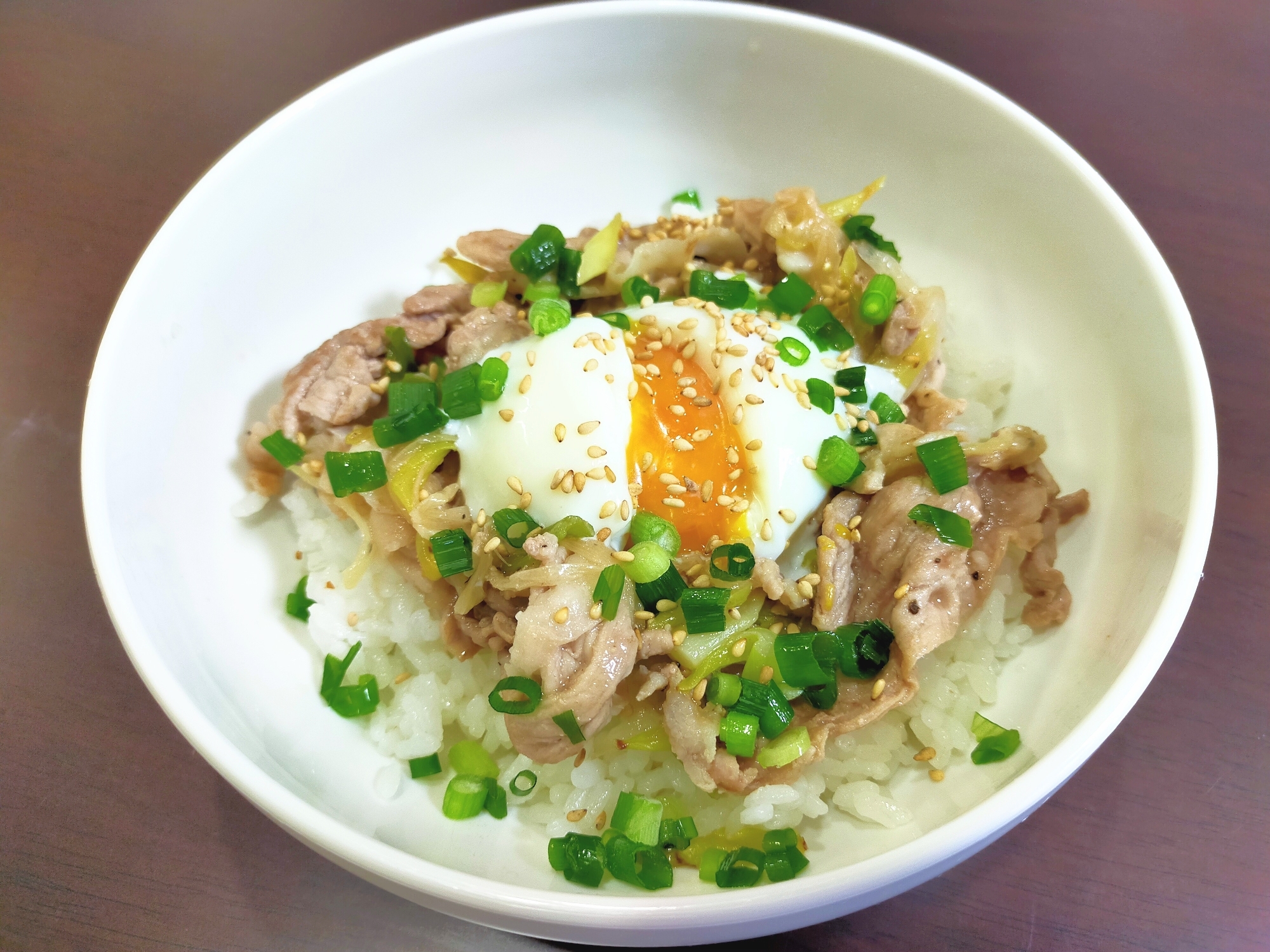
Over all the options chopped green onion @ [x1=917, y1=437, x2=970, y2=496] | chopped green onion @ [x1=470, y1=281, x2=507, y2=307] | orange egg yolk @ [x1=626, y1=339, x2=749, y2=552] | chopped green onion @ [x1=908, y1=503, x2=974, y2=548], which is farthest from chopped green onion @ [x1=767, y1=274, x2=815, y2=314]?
chopped green onion @ [x1=470, y1=281, x2=507, y2=307]

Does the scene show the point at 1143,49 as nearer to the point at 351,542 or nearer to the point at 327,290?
the point at 327,290

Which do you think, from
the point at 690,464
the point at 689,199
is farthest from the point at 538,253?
the point at 690,464

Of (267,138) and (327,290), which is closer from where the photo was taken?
(267,138)

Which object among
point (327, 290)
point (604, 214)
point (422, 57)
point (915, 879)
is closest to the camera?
point (915, 879)

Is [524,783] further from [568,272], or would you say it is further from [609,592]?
[568,272]

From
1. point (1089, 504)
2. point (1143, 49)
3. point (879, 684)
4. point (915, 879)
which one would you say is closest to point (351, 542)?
point (879, 684)

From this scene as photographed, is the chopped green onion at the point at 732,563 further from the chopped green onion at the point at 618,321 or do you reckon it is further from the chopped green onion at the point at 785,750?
the chopped green onion at the point at 618,321

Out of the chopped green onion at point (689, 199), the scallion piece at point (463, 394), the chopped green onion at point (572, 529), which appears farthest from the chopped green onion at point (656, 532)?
the chopped green onion at point (689, 199)

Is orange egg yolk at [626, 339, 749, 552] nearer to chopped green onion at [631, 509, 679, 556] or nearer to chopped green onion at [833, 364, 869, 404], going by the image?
chopped green onion at [631, 509, 679, 556]
